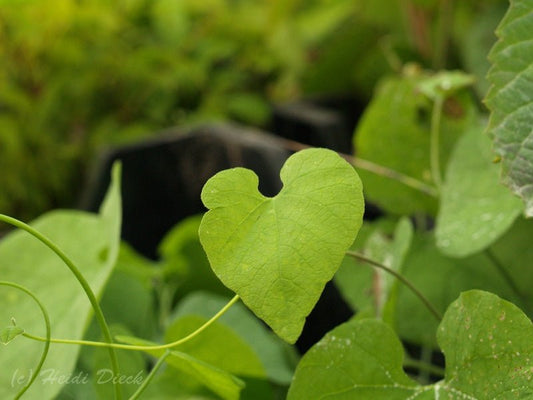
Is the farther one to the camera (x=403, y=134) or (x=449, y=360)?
(x=403, y=134)

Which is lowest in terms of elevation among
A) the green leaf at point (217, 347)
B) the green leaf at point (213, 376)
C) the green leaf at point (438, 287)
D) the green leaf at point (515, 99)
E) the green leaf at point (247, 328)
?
the green leaf at point (247, 328)

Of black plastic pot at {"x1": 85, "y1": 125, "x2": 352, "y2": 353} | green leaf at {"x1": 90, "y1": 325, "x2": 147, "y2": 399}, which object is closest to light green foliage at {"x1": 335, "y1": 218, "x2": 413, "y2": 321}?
green leaf at {"x1": 90, "y1": 325, "x2": 147, "y2": 399}

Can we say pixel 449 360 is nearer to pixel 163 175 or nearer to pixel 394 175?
pixel 394 175

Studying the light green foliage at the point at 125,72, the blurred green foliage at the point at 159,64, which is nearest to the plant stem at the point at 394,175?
the blurred green foliage at the point at 159,64

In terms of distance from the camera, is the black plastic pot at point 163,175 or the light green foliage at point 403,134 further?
the black plastic pot at point 163,175

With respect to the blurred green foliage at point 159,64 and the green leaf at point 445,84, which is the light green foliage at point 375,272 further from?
the blurred green foliage at point 159,64

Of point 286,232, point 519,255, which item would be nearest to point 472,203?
point 519,255

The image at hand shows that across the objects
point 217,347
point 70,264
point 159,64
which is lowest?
point 159,64
